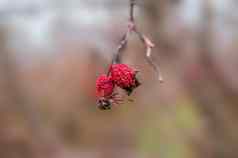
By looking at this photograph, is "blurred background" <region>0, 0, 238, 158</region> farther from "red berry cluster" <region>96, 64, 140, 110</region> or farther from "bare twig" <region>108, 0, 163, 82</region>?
"bare twig" <region>108, 0, 163, 82</region>

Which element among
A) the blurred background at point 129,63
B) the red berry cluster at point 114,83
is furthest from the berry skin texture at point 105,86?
the blurred background at point 129,63

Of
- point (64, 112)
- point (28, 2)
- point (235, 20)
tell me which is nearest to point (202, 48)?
point (235, 20)

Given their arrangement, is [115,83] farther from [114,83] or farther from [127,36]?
[127,36]

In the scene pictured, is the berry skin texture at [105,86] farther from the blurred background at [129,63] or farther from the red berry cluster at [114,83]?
the blurred background at [129,63]

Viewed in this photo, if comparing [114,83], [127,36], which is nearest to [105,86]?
[114,83]

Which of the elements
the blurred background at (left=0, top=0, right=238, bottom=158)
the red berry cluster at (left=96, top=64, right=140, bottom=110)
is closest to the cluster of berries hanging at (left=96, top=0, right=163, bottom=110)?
the red berry cluster at (left=96, top=64, right=140, bottom=110)

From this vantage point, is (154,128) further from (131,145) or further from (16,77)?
(16,77)

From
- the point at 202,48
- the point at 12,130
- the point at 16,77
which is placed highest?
the point at 202,48

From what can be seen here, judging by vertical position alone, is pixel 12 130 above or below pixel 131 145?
above
